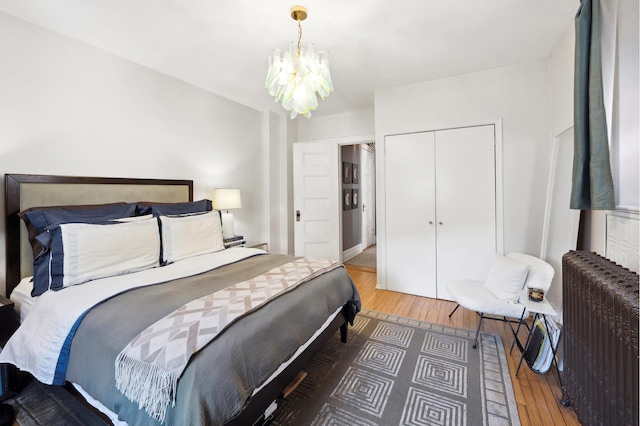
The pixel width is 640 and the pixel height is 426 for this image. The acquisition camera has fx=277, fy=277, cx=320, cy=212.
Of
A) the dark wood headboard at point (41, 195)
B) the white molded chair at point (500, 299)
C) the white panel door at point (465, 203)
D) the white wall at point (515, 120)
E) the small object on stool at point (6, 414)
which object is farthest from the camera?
the white panel door at point (465, 203)

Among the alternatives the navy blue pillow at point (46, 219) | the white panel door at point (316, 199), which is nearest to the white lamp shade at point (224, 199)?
the navy blue pillow at point (46, 219)

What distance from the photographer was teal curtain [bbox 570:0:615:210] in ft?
4.68

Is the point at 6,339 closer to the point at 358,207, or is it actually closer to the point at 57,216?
the point at 57,216

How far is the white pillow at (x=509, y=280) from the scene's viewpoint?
2248 mm

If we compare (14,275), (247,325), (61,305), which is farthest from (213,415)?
(14,275)

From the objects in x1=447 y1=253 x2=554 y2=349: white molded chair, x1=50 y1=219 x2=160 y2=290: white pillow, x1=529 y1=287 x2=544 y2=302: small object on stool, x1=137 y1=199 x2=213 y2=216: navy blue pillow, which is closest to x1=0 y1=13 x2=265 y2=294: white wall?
x1=137 y1=199 x2=213 y2=216: navy blue pillow

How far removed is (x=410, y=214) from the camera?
341 centimetres

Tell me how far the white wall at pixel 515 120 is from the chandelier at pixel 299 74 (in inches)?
71.6

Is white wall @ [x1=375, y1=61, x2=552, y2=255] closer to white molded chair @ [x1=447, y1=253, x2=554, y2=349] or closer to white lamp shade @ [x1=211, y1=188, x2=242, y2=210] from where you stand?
white molded chair @ [x1=447, y1=253, x2=554, y2=349]

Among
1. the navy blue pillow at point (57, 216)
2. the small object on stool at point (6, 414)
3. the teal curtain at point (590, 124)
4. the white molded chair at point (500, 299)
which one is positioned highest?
the teal curtain at point (590, 124)

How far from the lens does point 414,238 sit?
11.2ft

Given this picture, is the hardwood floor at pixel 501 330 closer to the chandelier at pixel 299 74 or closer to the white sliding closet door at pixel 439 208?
the white sliding closet door at pixel 439 208

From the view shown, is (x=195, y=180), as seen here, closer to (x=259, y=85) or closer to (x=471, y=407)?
(x=259, y=85)

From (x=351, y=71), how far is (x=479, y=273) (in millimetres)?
2635
